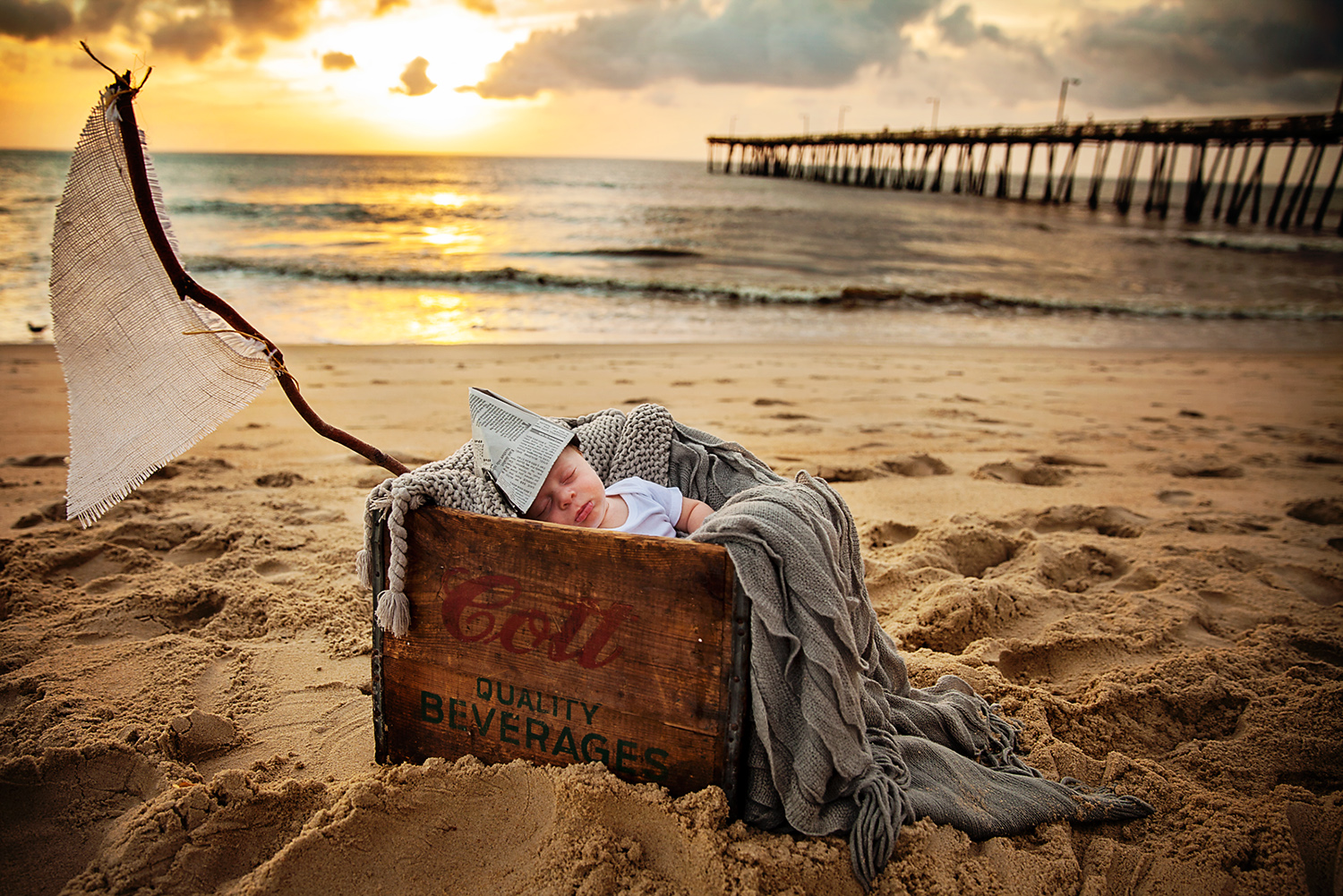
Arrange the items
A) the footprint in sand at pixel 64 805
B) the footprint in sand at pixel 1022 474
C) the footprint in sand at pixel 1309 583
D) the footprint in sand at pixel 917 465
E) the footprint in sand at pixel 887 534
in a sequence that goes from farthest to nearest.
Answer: the footprint in sand at pixel 917 465, the footprint in sand at pixel 1022 474, the footprint in sand at pixel 887 534, the footprint in sand at pixel 1309 583, the footprint in sand at pixel 64 805

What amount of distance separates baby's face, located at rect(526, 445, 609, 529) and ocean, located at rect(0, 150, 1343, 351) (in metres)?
5.91

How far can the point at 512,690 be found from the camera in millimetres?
1751

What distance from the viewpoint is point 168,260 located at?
1.72 metres

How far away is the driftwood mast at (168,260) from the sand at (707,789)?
0.88 meters

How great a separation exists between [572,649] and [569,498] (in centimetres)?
41

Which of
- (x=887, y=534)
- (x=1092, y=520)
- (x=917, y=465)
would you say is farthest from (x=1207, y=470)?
(x=887, y=534)

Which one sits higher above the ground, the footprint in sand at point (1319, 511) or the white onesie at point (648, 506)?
the white onesie at point (648, 506)

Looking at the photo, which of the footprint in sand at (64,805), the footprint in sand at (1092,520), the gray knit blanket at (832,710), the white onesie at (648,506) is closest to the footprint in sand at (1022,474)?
the footprint in sand at (1092,520)

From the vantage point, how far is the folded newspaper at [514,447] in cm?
185

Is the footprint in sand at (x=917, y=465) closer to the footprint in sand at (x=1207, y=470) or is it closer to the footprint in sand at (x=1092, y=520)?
the footprint in sand at (x=1092, y=520)

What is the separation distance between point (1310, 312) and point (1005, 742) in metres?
14.5

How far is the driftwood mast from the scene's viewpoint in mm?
1582

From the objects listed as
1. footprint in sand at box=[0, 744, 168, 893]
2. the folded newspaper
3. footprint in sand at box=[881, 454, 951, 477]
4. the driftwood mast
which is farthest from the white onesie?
footprint in sand at box=[881, 454, 951, 477]

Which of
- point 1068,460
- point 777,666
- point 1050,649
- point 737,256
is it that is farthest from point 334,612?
point 737,256
